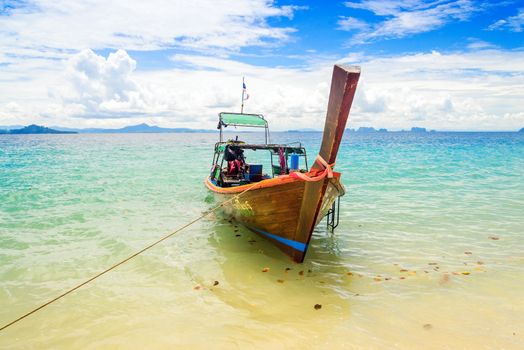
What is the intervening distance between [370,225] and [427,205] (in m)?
3.78

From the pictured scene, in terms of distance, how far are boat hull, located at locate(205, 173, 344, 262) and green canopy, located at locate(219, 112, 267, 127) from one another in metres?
4.51

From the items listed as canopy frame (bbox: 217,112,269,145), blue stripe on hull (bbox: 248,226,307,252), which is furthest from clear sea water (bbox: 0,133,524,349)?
canopy frame (bbox: 217,112,269,145)

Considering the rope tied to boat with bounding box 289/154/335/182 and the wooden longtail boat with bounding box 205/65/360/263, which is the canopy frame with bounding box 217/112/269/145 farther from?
the rope tied to boat with bounding box 289/154/335/182

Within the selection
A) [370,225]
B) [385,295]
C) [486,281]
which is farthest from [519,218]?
[385,295]

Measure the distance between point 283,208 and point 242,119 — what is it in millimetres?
6478

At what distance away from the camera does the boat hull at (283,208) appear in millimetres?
6344

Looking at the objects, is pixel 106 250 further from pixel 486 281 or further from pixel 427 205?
pixel 427 205

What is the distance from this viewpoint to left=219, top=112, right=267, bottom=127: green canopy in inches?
479

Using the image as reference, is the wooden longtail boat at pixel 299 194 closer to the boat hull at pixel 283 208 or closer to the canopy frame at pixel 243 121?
the boat hull at pixel 283 208

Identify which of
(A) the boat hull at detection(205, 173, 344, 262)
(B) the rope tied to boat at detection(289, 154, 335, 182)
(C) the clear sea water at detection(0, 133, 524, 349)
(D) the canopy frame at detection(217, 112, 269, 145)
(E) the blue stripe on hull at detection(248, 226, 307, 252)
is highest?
(D) the canopy frame at detection(217, 112, 269, 145)

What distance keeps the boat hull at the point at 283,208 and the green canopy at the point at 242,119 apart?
4.51 m

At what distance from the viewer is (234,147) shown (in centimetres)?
1110

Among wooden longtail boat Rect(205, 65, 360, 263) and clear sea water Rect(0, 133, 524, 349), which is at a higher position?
wooden longtail boat Rect(205, 65, 360, 263)

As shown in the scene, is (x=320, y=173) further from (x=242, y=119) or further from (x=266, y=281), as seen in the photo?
(x=242, y=119)
